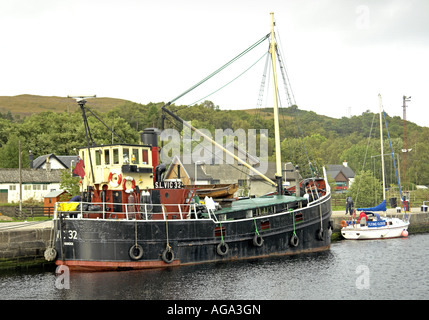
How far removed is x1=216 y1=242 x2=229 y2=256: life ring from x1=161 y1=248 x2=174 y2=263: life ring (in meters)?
2.66

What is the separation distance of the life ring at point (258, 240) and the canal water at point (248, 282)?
910 mm

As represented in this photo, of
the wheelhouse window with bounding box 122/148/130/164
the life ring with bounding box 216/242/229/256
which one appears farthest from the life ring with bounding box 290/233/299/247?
the wheelhouse window with bounding box 122/148/130/164

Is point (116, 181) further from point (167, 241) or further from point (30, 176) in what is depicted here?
point (30, 176)

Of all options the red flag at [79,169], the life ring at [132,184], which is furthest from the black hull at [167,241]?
the red flag at [79,169]

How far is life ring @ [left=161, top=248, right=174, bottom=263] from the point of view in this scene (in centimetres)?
2522

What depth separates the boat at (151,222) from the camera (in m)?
24.3

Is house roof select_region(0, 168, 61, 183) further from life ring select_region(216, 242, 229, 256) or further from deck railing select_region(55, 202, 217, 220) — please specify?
life ring select_region(216, 242, 229, 256)

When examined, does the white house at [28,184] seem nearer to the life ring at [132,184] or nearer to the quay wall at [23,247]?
the quay wall at [23,247]

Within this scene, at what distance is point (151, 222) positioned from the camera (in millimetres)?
25094

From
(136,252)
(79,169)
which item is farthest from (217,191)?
(79,169)

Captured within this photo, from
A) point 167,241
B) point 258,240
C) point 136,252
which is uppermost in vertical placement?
point 167,241

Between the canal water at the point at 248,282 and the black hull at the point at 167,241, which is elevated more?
the black hull at the point at 167,241

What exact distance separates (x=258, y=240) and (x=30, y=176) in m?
45.3

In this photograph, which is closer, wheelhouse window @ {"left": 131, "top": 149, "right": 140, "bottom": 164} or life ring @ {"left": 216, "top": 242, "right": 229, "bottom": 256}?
life ring @ {"left": 216, "top": 242, "right": 229, "bottom": 256}
